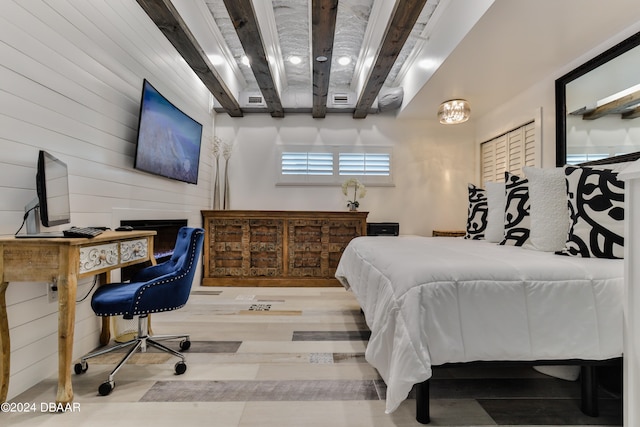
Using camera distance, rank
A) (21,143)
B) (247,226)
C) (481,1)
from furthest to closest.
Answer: (247,226) → (481,1) → (21,143)

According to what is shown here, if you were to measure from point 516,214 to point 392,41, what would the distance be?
173 cm

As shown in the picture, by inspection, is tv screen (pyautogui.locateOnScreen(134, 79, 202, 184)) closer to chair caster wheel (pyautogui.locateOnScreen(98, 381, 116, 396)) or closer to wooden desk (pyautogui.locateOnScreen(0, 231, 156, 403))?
wooden desk (pyautogui.locateOnScreen(0, 231, 156, 403))

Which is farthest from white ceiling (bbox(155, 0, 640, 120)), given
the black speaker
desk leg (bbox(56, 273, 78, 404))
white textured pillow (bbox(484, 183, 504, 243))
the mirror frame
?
desk leg (bbox(56, 273, 78, 404))

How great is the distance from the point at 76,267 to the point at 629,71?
372 centimetres

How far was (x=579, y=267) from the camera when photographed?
1.36 meters

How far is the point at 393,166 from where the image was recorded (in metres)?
4.60

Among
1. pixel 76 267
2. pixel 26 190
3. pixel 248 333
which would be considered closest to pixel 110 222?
pixel 26 190

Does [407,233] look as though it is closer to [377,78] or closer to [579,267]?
[377,78]

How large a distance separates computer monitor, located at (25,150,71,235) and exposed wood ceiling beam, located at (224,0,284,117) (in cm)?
152

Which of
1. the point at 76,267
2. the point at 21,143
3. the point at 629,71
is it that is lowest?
the point at 76,267

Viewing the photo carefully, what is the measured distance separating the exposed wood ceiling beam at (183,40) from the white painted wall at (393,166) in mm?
928

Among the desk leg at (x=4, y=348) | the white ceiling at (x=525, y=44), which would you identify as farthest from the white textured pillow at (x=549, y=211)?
the desk leg at (x=4, y=348)

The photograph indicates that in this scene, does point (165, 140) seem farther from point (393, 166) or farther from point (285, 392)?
point (393, 166)

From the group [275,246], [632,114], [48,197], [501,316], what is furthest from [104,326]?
[632,114]
